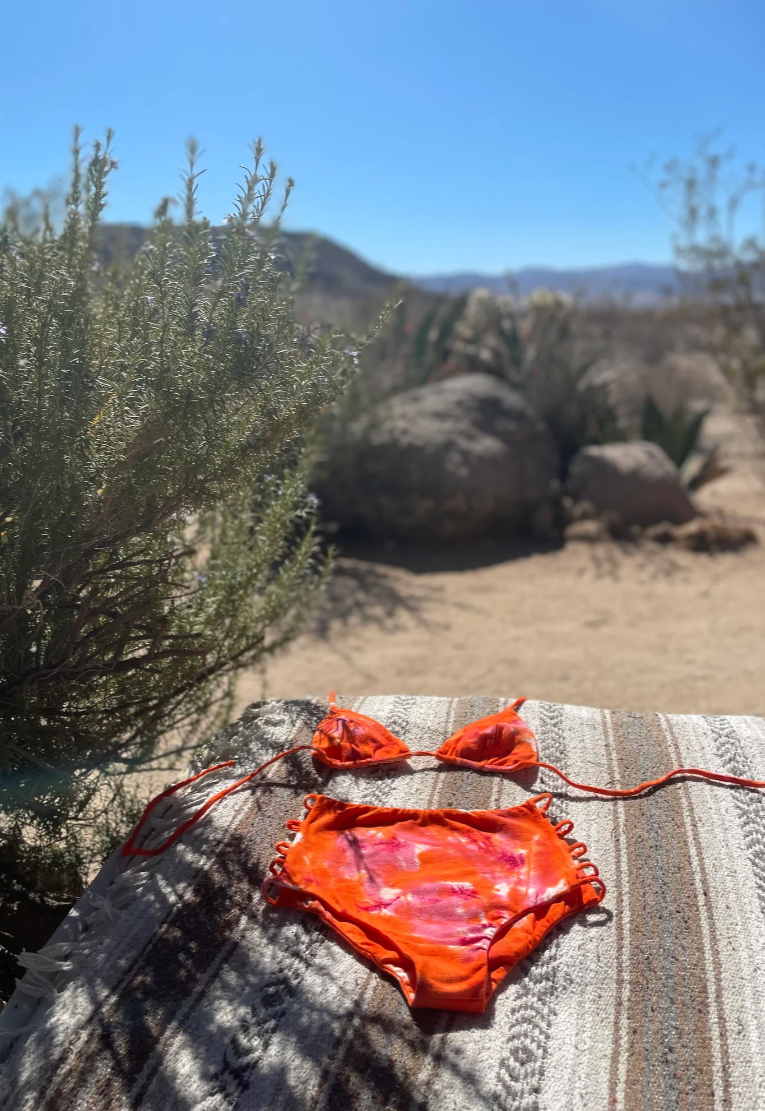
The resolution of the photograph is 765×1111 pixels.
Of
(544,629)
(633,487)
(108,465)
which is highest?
(108,465)

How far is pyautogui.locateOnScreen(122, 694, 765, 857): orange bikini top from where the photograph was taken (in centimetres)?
227

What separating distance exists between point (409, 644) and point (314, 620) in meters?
0.65

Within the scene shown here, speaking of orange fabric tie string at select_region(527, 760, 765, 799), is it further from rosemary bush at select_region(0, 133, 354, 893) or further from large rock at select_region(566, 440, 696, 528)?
large rock at select_region(566, 440, 696, 528)

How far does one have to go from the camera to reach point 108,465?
173 cm

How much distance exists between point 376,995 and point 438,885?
33 centimetres

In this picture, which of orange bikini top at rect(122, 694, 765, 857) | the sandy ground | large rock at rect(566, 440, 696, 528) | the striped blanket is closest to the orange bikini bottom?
the striped blanket

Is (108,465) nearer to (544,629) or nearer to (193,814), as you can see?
(193,814)

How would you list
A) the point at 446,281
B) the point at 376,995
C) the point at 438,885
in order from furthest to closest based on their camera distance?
the point at 446,281 → the point at 438,885 → the point at 376,995

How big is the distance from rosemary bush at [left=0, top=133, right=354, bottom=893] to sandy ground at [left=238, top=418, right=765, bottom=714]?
3.75 feet

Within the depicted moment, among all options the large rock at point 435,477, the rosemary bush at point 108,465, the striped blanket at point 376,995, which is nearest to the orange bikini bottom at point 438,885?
the striped blanket at point 376,995

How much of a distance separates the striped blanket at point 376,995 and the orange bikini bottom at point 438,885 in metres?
0.04

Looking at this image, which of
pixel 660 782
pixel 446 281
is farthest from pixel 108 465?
pixel 446 281

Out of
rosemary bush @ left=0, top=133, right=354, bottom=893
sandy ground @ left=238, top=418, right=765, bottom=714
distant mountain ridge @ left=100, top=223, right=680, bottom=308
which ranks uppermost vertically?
distant mountain ridge @ left=100, top=223, right=680, bottom=308

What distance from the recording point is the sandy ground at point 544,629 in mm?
4398
